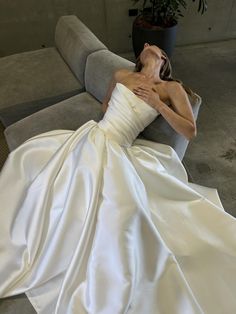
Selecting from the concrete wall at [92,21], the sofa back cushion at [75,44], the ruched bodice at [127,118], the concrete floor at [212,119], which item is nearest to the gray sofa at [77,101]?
the sofa back cushion at [75,44]

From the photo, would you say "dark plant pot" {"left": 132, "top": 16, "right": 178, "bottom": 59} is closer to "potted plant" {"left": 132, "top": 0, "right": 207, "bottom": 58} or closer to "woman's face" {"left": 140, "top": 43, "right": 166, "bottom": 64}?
"potted plant" {"left": 132, "top": 0, "right": 207, "bottom": 58}

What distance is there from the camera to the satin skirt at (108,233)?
113cm

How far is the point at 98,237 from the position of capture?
1146 millimetres

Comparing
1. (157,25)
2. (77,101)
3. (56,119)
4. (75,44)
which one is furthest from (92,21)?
(56,119)

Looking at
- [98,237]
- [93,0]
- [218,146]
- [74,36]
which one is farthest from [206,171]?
[93,0]

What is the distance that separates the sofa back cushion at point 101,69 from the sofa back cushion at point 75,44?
0.10 m

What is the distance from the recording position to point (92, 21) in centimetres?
330

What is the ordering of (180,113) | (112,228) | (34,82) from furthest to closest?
(34,82)
(180,113)
(112,228)

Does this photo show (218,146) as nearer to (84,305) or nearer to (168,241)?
(168,241)

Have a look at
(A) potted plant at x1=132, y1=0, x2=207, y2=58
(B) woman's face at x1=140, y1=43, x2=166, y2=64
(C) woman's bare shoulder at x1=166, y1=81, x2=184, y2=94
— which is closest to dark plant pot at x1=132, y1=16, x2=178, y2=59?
(A) potted plant at x1=132, y1=0, x2=207, y2=58

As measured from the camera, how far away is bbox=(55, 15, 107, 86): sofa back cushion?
219cm

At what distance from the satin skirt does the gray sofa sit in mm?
166

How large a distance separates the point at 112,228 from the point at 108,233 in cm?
3

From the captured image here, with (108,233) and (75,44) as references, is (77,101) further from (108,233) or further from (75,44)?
(108,233)
